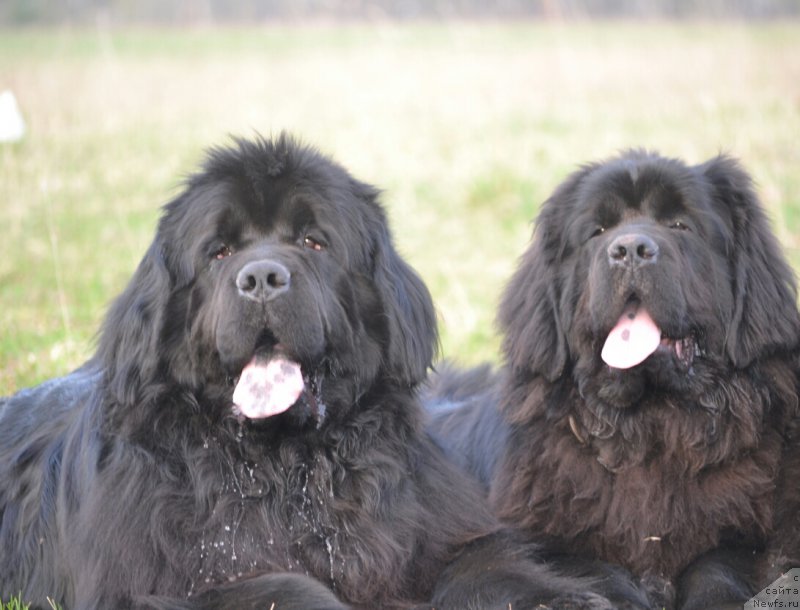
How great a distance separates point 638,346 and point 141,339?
165 centimetres

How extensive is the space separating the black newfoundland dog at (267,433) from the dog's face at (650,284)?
56 cm

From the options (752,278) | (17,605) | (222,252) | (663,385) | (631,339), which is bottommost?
(17,605)

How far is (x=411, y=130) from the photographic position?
13.7m

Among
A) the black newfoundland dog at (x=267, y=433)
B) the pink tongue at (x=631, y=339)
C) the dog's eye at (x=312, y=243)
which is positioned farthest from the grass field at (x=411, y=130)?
the pink tongue at (x=631, y=339)

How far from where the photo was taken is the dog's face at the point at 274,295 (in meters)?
3.40

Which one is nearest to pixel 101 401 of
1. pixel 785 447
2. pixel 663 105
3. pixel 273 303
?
pixel 273 303

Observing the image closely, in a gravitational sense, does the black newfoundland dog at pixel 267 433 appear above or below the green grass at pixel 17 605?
above

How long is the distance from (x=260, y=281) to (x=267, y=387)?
0.33 m

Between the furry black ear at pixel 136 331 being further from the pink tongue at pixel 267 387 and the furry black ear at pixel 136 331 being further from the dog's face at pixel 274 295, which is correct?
the pink tongue at pixel 267 387

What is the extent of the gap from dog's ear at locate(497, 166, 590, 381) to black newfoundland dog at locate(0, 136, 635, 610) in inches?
18.5

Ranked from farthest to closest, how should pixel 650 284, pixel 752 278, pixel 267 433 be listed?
pixel 752 278
pixel 650 284
pixel 267 433

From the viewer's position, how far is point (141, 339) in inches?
141

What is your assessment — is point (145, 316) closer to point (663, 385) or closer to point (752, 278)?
point (663, 385)

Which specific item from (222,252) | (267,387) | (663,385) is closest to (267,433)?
(267,387)
